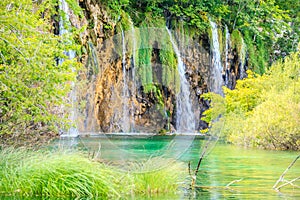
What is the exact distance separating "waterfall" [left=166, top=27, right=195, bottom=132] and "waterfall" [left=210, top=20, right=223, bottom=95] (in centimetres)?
272

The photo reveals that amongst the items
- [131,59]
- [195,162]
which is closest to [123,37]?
[131,59]

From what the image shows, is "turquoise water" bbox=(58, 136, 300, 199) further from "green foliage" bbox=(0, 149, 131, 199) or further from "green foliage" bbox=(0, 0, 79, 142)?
"green foliage" bbox=(0, 0, 79, 142)

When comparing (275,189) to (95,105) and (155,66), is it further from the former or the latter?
(155,66)

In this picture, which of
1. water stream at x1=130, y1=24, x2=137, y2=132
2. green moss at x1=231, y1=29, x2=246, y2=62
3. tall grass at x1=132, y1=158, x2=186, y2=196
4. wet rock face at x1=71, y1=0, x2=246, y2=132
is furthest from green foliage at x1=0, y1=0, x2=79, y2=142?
green moss at x1=231, y1=29, x2=246, y2=62

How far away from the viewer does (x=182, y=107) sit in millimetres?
40594

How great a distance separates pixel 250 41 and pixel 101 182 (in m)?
34.5

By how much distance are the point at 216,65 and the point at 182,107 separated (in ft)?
14.0

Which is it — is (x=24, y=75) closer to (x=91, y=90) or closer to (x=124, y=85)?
(x=91, y=90)

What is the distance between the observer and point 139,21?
133 ft

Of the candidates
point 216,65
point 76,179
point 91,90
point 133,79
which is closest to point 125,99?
point 133,79

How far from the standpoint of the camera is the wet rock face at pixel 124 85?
35.7 meters

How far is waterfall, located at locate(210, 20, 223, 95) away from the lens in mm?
43062

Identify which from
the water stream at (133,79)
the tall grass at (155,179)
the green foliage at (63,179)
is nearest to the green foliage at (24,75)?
the green foliage at (63,179)

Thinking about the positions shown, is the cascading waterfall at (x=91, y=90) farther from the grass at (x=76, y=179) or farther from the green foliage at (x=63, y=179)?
the green foliage at (x=63, y=179)
